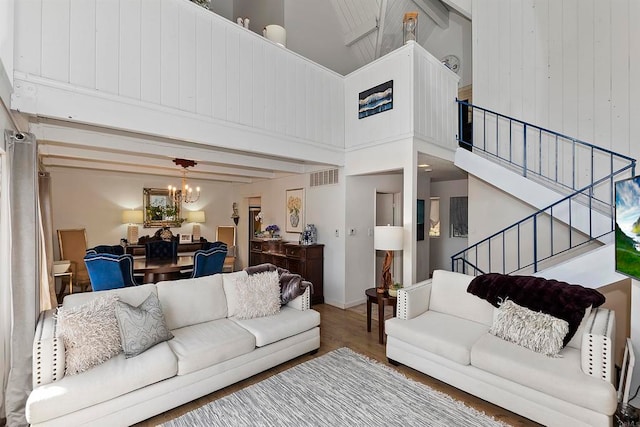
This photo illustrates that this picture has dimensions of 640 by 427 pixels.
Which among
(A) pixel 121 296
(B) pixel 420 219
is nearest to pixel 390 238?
(A) pixel 121 296

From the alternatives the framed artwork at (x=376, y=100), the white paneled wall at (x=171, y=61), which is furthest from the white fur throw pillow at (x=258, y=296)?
the framed artwork at (x=376, y=100)

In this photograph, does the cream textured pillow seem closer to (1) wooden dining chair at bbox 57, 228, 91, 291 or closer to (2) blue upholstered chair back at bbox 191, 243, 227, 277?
(2) blue upholstered chair back at bbox 191, 243, 227, 277

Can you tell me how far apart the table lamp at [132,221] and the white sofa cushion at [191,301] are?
14.0 ft

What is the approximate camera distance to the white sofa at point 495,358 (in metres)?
1.97

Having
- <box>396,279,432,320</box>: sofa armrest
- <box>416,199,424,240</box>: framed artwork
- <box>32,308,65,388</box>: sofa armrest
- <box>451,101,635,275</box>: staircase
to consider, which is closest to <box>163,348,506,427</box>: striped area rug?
<box>396,279,432,320</box>: sofa armrest

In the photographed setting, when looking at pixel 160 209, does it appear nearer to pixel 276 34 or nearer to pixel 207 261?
pixel 207 261

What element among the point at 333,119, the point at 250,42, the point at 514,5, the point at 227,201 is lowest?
the point at 227,201

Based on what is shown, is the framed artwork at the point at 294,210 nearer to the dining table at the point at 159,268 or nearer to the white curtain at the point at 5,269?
the dining table at the point at 159,268

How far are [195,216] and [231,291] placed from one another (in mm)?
4736

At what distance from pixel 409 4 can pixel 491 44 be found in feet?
6.44

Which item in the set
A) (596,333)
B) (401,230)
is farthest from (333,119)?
(596,333)

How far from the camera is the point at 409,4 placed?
234 inches

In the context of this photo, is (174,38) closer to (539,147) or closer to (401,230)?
(401,230)

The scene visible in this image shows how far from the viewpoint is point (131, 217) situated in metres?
6.34
